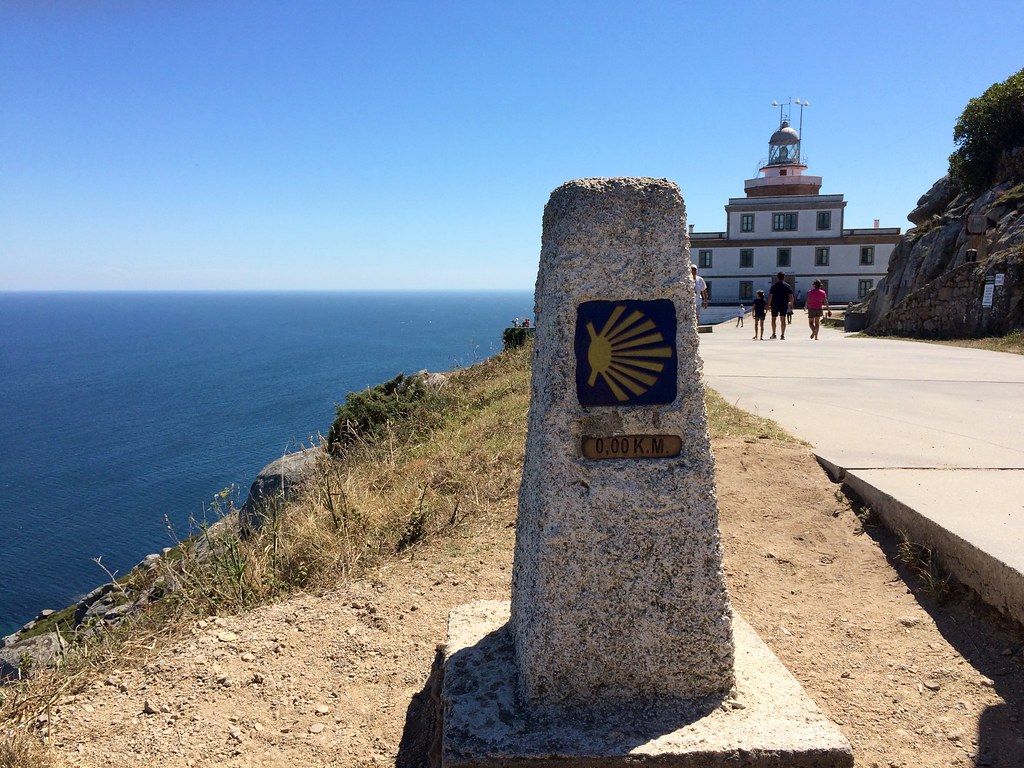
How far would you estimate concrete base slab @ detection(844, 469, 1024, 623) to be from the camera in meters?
3.79

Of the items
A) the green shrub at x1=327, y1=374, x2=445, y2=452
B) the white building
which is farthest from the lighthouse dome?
the green shrub at x1=327, y1=374, x2=445, y2=452

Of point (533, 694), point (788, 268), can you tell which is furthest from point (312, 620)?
point (788, 268)

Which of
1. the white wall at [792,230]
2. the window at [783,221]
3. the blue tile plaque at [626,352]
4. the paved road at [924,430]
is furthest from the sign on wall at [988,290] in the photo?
the window at [783,221]

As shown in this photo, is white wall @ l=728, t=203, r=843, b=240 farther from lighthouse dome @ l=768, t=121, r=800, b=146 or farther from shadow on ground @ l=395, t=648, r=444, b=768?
shadow on ground @ l=395, t=648, r=444, b=768

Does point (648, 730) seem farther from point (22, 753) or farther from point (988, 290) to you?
point (988, 290)

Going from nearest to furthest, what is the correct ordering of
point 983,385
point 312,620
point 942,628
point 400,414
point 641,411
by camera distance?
1. point 641,411
2. point 942,628
3. point 312,620
4. point 983,385
5. point 400,414

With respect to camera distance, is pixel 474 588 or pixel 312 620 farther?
pixel 474 588

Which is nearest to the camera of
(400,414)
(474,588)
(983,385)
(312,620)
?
(312,620)

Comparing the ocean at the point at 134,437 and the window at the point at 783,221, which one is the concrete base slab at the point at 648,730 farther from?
the window at the point at 783,221

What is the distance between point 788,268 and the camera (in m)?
43.3

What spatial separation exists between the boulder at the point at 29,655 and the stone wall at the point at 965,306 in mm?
19066

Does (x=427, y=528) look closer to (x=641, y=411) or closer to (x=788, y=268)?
(x=641, y=411)

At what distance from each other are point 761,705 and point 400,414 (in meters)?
10.2

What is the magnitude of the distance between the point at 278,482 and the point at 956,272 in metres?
17.1
